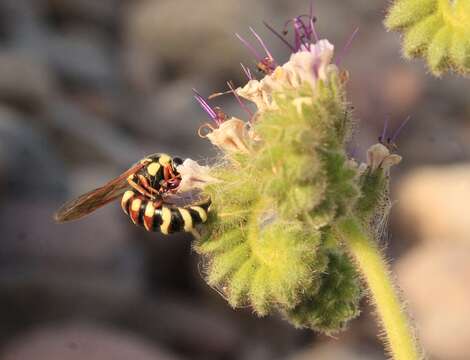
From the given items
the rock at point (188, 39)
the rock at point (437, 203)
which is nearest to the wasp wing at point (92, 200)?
the rock at point (437, 203)

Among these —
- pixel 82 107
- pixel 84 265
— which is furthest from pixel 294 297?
pixel 82 107

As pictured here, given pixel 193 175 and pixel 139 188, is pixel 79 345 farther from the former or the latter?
pixel 193 175

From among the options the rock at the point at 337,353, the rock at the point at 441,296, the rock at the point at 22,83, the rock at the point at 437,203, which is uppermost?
the rock at the point at 22,83

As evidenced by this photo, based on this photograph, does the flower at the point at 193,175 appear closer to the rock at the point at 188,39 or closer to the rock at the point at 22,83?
the rock at the point at 22,83

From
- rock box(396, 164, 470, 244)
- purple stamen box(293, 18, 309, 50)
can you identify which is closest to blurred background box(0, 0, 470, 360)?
rock box(396, 164, 470, 244)

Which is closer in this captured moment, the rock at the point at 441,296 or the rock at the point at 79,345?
the rock at the point at 79,345

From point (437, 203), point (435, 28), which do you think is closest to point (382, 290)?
point (435, 28)
